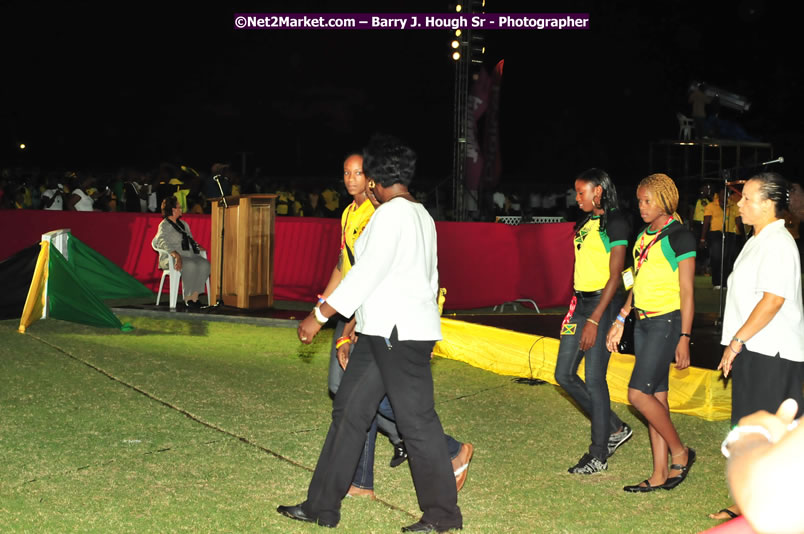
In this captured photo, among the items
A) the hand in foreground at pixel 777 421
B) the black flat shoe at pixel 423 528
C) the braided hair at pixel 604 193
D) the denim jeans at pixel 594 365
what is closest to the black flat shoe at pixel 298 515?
the black flat shoe at pixel 423 528

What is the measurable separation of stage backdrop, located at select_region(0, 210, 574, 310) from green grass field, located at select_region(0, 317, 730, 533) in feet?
11.6

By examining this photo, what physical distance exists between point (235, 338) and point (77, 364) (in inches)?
86.4

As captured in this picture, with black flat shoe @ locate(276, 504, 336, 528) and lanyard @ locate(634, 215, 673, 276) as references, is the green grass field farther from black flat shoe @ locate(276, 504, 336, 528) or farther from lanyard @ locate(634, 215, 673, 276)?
lanyard @ locate(634, 215, 673, 276)

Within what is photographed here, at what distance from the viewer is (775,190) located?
13.4ft

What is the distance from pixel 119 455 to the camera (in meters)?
5.28

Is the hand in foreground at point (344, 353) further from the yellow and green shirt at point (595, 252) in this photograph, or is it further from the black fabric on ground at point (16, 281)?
the black fabric on ground at point (16, 281)

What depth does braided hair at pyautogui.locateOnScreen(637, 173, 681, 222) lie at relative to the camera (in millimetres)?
4820

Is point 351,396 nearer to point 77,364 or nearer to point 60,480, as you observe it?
point 60,480

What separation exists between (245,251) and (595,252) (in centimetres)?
724

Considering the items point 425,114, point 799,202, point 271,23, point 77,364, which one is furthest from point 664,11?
point 77,364

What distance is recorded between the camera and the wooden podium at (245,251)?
11.7 meters

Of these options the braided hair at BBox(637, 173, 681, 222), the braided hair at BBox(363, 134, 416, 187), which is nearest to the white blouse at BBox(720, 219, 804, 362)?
the braided hair at BBox(637, 173, 681, 222)

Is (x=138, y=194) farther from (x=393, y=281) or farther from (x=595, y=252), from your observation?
(x=393, y=281)

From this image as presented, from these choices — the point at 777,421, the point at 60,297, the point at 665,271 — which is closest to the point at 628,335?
the point at 665,271
